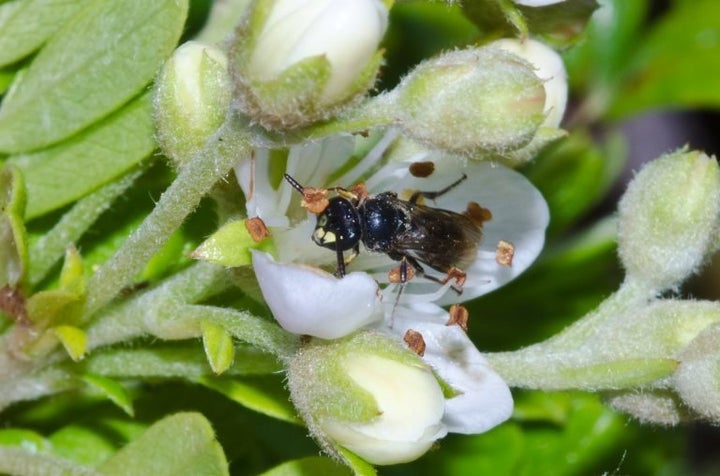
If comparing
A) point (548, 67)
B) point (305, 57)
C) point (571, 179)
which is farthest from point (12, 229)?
point (571, 179)

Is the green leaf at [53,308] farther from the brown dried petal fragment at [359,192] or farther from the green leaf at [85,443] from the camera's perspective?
the brown dried petal fragment at [359,192]

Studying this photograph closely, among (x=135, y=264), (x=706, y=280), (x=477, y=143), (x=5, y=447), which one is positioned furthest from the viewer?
(x=706, y=280)

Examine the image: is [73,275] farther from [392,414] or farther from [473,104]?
[473,104]

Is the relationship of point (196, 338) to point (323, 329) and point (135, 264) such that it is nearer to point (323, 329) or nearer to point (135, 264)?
point (135, 264)

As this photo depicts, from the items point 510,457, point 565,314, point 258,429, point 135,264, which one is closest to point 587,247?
point 565,314

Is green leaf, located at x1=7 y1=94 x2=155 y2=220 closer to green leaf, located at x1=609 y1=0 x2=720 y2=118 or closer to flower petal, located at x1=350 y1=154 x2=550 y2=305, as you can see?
flower petal, located at x1=350 y1=154 x2=550 y2=305

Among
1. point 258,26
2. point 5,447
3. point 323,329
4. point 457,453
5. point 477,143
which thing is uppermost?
point 258,26

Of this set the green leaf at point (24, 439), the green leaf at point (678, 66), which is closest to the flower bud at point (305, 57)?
the green leaf at point (24, 439)
